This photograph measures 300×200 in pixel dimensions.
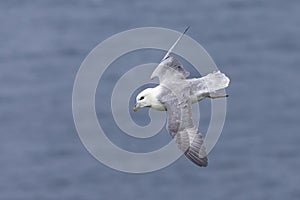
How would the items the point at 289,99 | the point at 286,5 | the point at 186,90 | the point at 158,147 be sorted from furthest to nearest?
the point at 286,5 → the point at 289,99 → the point at 158,147 → the point at 186,90

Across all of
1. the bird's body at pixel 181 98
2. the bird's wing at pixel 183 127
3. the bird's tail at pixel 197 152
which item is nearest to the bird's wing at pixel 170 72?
the bird's body at pixel 181 98

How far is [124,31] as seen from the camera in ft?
157

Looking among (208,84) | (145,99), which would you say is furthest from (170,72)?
(145,99)

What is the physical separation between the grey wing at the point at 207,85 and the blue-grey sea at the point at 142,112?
851 inches

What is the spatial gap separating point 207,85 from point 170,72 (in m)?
0.99

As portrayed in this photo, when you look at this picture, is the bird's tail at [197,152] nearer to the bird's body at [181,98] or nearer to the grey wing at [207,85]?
the bird's body at [181,98]

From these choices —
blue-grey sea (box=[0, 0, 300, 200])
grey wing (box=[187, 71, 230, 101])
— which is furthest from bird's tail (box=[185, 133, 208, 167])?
blue-grey sea (box=[0, 0, 300, 200])

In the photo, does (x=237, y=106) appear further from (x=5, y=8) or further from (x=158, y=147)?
(x=5, y=8)

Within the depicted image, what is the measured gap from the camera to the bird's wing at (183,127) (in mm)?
20188

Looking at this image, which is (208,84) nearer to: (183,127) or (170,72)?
(170,72)

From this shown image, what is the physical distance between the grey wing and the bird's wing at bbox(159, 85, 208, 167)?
28 cm

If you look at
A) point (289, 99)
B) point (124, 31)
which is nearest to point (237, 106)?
point (289, 99)

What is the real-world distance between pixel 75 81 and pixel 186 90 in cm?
2592

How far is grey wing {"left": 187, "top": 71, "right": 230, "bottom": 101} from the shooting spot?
21.3m
